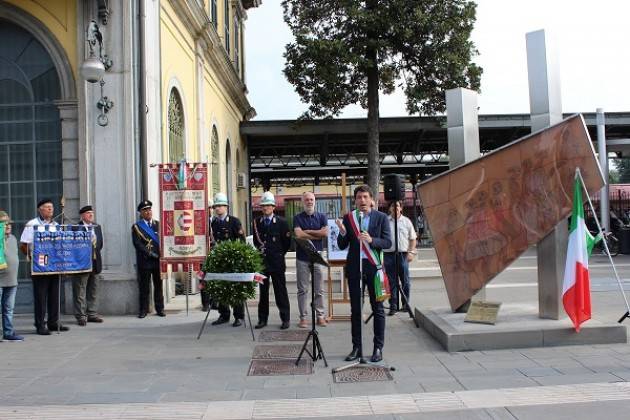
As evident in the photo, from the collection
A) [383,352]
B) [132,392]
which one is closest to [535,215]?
[383,352]

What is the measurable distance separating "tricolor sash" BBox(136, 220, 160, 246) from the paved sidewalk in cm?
182

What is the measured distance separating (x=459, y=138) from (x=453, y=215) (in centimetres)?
121

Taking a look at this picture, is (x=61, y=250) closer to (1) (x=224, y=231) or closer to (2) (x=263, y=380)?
(1) (x=224, y=231)

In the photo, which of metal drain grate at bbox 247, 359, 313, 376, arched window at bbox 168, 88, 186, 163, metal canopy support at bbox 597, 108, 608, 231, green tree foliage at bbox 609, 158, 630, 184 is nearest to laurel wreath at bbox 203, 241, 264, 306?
metal drain grate at bbox 247, 359, 313, 376

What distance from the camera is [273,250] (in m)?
9.16

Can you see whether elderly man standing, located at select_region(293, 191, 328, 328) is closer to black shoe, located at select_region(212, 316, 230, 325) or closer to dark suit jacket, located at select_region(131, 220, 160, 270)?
black shoe, located at select_region(212, 316, 230, 325)

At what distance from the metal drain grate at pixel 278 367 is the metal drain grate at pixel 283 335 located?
126cm

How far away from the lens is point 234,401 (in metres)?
5.50

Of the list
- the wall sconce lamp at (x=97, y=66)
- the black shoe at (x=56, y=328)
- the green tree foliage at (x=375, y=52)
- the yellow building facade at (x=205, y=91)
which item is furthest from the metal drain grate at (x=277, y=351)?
the green tree foliage at (x=375, y=52)

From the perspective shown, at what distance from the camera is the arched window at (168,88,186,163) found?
13336 mm

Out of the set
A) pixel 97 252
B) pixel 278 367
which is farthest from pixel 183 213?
pixel 278 367

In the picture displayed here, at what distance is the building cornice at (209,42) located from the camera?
1401cm

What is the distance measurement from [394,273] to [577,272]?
137 inches

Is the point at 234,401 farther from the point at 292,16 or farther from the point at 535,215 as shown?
the point at 292,16
